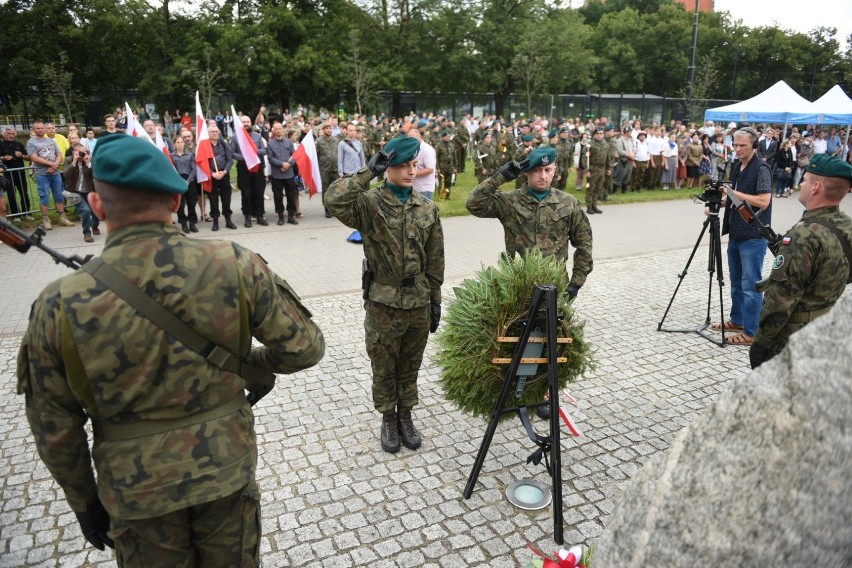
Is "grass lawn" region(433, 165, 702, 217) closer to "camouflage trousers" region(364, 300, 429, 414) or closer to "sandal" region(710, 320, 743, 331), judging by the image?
"sandal" region(710, 320, 743, 331)

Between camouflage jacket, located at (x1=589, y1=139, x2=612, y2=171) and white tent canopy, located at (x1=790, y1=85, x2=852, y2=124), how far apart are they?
8.70 metres

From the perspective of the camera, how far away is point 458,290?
4004 millimetres

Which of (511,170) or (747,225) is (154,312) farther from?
(747,225)

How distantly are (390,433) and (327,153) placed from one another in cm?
1044

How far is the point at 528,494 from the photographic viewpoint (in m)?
4.02

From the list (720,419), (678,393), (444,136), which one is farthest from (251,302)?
(444,136)

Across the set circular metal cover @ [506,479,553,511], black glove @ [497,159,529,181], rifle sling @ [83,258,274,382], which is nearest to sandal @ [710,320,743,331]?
black glove @ [497,159,529,181]

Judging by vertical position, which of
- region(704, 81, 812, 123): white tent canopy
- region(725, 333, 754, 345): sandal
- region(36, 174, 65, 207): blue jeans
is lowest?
region(725, 333, 754, 345): sandal

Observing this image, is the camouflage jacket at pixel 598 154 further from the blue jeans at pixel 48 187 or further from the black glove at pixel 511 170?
the blue jeans at pixel 48 187

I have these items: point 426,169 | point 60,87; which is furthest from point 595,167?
point 60,87

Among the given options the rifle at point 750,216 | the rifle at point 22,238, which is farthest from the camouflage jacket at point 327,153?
the rifle at point 22,238

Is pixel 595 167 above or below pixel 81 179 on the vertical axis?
below

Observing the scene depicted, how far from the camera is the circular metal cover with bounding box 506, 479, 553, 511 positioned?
3.91 m

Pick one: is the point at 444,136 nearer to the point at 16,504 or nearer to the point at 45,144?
the point at 45,144
